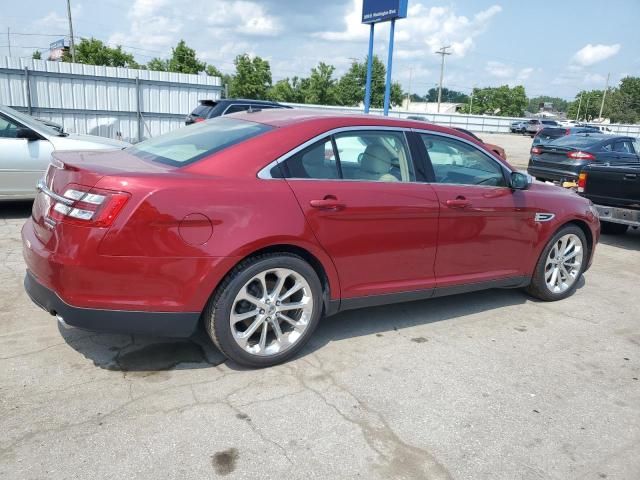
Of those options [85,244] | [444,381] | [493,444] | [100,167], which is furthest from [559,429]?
[100,167]

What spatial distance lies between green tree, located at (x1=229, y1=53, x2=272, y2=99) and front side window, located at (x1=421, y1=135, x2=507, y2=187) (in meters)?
48.9

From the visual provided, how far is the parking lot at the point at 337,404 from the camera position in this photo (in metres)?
2.60

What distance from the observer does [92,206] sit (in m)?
2.95

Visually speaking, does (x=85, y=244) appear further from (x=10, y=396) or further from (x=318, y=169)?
(x=318, y=169)

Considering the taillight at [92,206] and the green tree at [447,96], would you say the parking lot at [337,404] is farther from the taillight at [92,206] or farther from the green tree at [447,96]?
the green tree at [447,96]

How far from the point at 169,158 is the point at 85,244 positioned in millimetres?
887

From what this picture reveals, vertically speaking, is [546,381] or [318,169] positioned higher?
[318,169]

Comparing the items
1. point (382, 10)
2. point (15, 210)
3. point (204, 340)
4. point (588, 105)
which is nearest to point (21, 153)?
point (15, 210)

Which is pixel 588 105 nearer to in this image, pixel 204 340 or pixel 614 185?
pixel 614 185

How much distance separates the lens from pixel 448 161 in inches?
172

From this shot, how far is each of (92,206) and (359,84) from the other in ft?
214

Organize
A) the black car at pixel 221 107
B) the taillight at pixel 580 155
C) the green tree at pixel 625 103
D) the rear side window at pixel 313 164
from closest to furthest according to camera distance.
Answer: the rear side window at pixel 313 164, the taillight at pixel 580 155, the black car at pixel 221 107, the green tree at pixel 625 103

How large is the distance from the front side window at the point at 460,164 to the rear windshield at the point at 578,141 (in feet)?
33.2

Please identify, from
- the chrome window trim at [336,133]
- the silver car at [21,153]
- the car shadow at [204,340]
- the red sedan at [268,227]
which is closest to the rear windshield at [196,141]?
the red sedan at [268,227]
